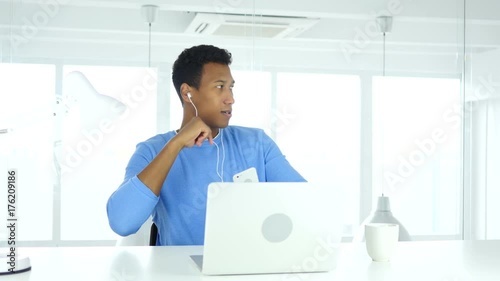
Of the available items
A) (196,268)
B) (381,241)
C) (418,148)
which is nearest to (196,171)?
(196,268)

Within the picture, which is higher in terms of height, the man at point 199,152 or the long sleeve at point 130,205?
the man at point 199,152

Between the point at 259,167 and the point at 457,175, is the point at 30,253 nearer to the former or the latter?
the point at 259,167

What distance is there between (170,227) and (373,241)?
814 millimetres

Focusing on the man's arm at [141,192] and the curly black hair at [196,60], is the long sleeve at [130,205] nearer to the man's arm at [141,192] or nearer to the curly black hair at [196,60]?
the man's arm at [141,192]

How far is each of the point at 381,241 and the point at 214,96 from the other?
0.92 meters

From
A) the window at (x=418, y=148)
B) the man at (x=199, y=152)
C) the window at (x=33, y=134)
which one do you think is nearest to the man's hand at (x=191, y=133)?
the man at (x=199, y=152)

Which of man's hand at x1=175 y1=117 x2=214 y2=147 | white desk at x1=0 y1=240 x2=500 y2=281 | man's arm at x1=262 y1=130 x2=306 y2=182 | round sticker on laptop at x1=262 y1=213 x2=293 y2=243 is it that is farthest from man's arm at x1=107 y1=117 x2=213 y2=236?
round sticker on laptop at x1=262 y1=213 x2=293 y2=243

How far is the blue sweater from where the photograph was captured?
218 centimetres

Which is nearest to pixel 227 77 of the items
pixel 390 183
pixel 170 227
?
pixel 170 227

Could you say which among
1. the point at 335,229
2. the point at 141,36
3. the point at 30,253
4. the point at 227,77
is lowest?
the point at 30,253

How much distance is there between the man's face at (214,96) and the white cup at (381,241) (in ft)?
2.63

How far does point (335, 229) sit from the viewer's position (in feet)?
5.01

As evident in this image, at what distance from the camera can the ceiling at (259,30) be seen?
392cm

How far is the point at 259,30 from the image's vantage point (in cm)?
409
